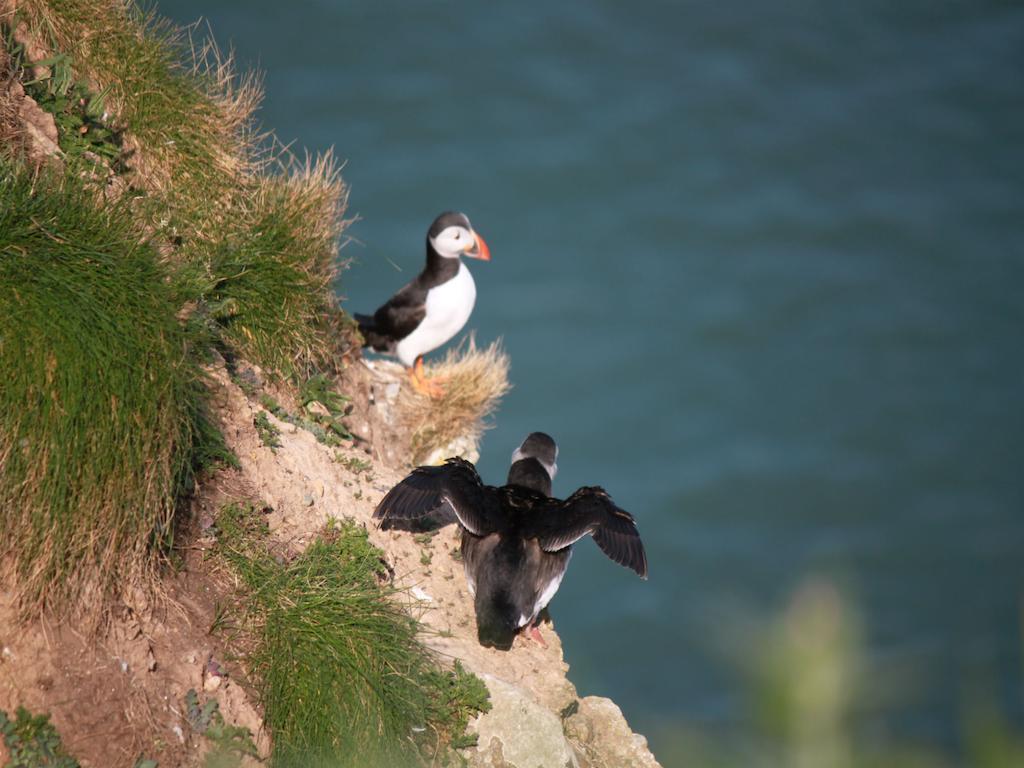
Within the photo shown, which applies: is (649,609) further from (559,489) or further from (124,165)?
(124,165)

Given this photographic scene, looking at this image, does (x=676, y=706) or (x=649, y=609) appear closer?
(x=676, y=706)

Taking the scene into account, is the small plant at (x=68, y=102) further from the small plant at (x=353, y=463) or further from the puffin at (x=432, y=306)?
the puffin at (x=432, y=306)

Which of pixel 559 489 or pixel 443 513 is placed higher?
pixel 559 489

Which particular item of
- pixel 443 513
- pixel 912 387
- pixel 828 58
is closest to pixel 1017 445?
pixel 912 387

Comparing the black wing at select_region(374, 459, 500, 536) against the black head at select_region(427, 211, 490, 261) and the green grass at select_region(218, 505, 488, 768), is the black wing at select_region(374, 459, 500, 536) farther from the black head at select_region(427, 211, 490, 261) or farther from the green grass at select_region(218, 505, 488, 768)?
the black head at select_region(427, 211, 490, 261)

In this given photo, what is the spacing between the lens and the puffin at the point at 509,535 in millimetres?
5477

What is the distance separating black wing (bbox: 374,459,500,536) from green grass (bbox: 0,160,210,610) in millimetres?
1175

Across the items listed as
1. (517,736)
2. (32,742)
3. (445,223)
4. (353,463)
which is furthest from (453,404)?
(32,742)

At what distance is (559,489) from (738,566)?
2731mm

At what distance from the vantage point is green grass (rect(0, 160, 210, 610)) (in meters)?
4.11

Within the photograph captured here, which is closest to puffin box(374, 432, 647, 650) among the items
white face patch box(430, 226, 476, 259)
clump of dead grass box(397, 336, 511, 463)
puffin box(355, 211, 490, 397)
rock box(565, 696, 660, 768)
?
rock box(565, 696, 660, 768)

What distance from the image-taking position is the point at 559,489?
17703mm

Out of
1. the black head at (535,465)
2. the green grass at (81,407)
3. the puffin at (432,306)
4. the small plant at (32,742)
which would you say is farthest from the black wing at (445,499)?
the puffin at (432,306)

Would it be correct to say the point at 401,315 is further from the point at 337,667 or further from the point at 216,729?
the point at 216,729
